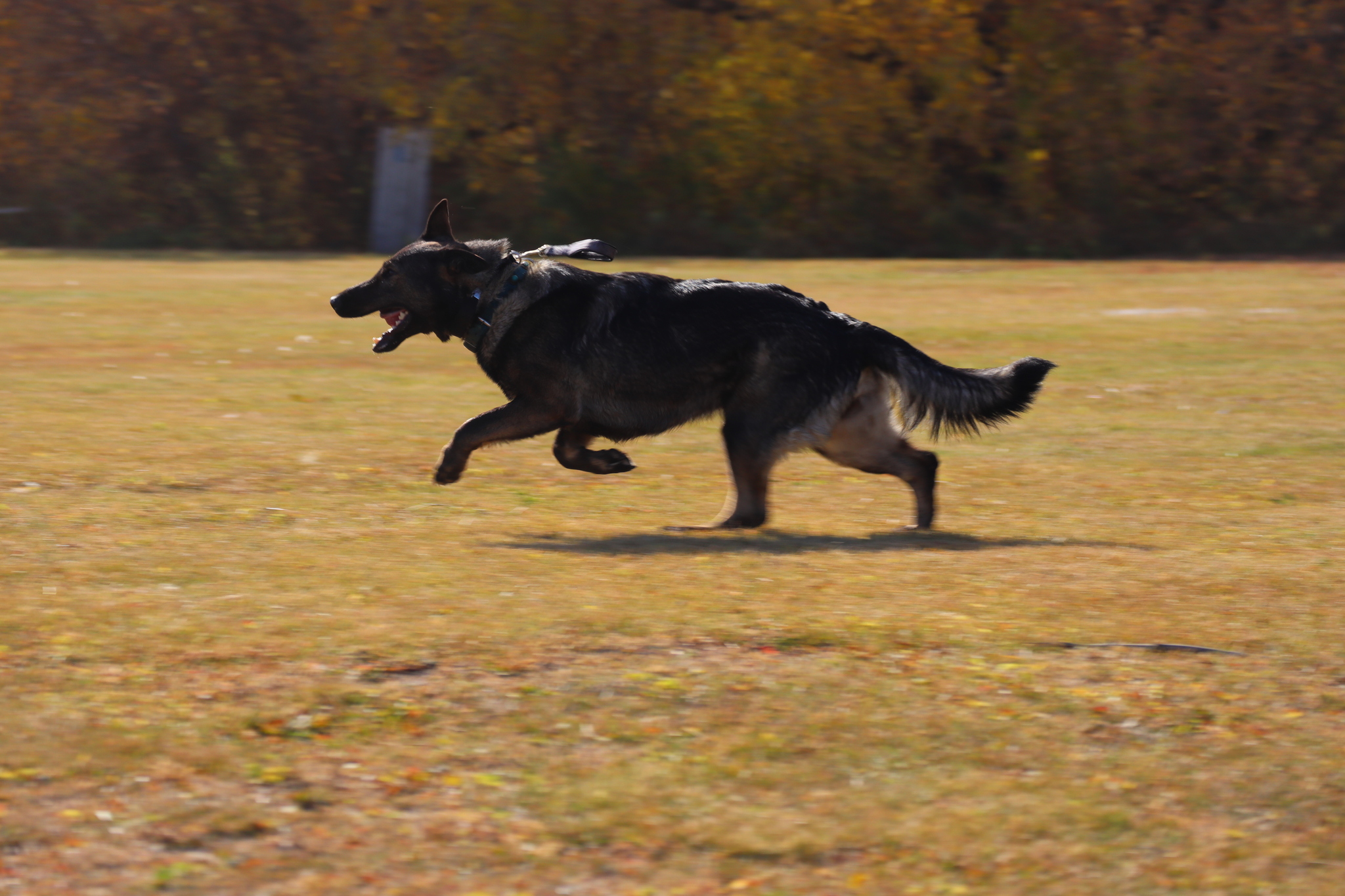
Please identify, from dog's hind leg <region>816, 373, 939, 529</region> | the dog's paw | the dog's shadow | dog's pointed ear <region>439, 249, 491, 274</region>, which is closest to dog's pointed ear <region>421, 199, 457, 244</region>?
dog's pointed ear <region>439, 249, 491, 274</region>

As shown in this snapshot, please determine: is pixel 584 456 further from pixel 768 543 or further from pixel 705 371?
pixel 768 543

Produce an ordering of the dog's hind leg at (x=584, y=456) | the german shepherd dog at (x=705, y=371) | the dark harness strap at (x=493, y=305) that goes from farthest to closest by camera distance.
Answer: the dog's hind leg at (x=584, y=456) < the dark harness strap at (x=493, y=305) < the german shepherd dog at (x=705, y=371)

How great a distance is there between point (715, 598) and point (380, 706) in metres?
1.79

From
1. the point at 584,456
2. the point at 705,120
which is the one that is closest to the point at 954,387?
the point at 584,456

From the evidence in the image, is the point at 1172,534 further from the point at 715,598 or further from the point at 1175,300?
the point at 1175,300

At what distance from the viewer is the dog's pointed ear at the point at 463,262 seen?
351 inches

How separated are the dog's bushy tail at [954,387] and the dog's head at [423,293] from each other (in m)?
2.10

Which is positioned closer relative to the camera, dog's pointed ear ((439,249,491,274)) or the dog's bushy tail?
the dog's bushy tail

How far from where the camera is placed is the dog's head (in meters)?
8.95

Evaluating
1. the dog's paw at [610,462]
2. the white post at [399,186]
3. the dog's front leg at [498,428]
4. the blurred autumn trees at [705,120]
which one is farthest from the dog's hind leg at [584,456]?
the white post at [399,186]

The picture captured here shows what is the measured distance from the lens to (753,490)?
28.9 ft

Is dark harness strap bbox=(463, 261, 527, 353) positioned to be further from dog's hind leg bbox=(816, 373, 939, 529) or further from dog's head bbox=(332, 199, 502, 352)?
dog's hind leg bbox=(816, 373, 939, 529)

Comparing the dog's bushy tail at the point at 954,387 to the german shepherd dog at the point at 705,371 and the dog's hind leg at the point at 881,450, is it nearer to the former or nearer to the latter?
the german shepherd dog at the point at 705,371

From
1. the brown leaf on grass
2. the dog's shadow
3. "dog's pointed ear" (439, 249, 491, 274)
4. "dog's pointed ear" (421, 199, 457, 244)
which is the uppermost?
"dog's pointed ear" (421, 199, 457, 244)
